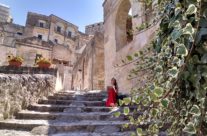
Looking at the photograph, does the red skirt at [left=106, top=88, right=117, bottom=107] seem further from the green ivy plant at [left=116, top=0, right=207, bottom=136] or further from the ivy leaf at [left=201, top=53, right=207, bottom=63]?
the ivy leaf at [left=201, top=53, right=207, bottom=63]

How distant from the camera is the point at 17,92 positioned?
14.6ft

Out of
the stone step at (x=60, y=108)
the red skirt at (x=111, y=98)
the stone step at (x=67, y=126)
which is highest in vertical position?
the red skirt at (x=111, y=98)

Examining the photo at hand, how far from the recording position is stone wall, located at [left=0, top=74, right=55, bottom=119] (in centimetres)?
398

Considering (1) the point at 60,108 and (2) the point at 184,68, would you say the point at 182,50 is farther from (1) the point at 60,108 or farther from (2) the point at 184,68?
(1) the point at 60,108

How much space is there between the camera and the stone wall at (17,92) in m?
3.98

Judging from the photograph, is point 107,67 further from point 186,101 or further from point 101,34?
point 186,101

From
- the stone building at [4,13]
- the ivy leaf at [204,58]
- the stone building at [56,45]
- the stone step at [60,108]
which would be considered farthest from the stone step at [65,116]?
the stone building at [4,13]

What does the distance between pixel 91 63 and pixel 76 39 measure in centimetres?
2864

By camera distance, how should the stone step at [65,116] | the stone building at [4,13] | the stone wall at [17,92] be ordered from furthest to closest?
the stone building at [4,13]
the stone step at [65,116]
the stone wall at [17,92]

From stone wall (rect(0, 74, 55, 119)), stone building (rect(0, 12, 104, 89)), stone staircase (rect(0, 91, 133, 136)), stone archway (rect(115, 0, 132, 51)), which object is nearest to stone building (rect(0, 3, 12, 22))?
stone building (rect(0, 12, 104, 89))

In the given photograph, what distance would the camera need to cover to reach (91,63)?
588 inches

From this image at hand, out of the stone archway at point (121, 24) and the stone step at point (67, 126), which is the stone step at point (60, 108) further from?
the stone archway at point (121, 24)

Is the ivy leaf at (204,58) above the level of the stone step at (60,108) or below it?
above

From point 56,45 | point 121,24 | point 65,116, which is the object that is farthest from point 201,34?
point 56,45
